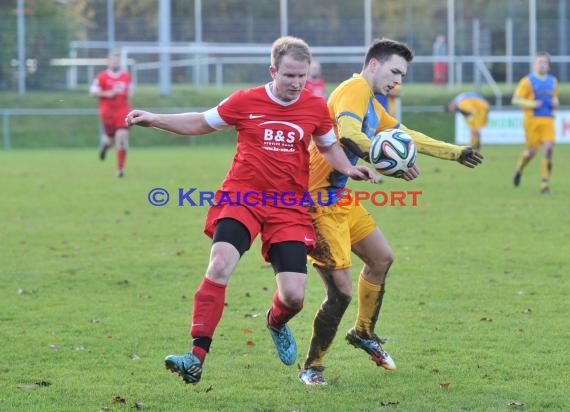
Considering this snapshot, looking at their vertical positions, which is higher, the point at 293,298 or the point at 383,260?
the point at 383,260

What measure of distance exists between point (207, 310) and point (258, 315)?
2.70 metres

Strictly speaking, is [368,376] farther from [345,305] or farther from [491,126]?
[491,126]

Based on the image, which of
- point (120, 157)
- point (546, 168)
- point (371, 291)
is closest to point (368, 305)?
point (371, 291)

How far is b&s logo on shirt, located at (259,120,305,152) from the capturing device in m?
6.04

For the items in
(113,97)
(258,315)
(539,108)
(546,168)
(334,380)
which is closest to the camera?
(334,380)

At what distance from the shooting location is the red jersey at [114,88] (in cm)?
2125

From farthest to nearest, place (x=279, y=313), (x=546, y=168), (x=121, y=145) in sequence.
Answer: (x=121, y=145) < (x=546, y=168) < (x=279, y=313)

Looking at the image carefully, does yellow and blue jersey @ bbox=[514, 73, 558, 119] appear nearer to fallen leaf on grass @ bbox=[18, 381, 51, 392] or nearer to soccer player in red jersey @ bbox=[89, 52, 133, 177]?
soccer player in red jersey @ bbox=[89, 52, 133, 177]

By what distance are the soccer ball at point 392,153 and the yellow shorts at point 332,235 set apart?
0.41 meters

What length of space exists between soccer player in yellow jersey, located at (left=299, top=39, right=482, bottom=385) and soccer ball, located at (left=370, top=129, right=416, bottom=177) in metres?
0.05

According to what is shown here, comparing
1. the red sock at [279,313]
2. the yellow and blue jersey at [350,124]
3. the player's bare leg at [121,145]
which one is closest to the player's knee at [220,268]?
the red sock at [279,313]

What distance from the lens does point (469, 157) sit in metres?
6.21

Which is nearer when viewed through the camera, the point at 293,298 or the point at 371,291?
the point at 293,298

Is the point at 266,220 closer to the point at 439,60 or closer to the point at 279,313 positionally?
the point at 279,313
